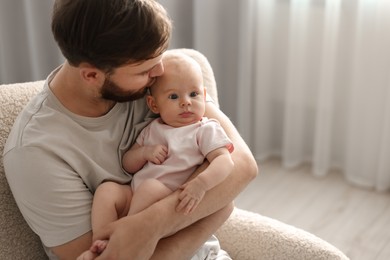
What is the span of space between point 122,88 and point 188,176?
0.83ft

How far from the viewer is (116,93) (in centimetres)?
136

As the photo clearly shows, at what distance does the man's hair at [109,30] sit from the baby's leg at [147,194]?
0.90 feet

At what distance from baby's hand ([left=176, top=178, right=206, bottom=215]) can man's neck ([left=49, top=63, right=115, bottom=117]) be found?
287 mm

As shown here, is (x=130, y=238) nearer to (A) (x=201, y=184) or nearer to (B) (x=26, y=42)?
(A) (x=201, y=184)

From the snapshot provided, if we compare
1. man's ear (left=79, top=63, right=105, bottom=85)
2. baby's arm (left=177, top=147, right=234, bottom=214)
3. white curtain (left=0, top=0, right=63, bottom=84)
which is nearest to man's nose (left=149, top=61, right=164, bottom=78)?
man's ear (left=79, top=63, right=105, bottom=85)

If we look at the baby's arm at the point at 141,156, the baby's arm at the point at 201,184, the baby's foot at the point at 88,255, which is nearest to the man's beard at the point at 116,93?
the baby's arm at the point at 141,156

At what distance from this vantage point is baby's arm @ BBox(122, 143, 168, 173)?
1.37 m

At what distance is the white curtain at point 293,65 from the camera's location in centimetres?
249

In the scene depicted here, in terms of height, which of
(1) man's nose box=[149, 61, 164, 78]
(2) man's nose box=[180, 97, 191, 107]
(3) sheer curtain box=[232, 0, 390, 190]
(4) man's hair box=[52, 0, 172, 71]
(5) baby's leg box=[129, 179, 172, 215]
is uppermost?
(4) man's hair box=[52, 0, 172, 71]

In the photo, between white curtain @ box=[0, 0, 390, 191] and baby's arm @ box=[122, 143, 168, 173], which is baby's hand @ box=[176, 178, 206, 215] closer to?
baby's arm @ box=[122, 143, 168, 173]

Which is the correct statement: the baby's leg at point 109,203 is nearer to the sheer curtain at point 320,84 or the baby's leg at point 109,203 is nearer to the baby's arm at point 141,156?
the baby's arm at point 141,156

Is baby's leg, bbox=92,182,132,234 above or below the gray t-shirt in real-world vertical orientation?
below

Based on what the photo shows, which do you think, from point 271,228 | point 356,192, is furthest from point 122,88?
point 356,192

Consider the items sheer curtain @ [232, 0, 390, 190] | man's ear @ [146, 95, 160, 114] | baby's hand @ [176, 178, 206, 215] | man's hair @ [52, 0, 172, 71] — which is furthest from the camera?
sheer curtain @ [232, 0, 390, 190]
